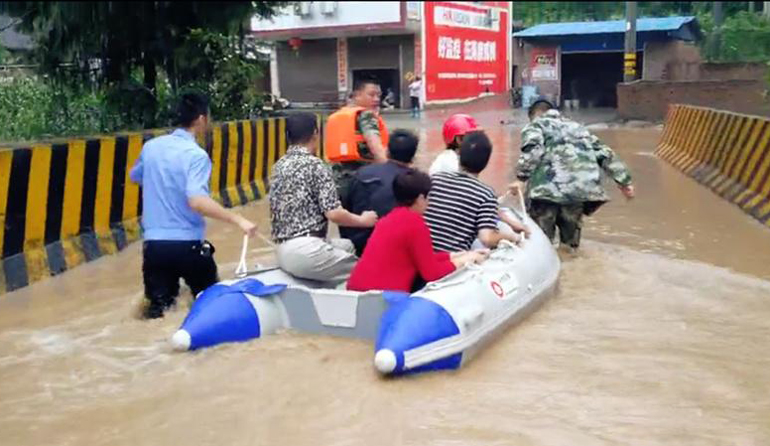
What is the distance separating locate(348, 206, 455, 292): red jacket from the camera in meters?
5.17

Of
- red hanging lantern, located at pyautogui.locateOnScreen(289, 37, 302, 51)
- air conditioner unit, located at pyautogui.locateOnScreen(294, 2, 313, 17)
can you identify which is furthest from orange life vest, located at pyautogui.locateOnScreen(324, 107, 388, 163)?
air conditioner unit, located at pyautogui.locateOnScreen(294, 2, 313, 17)

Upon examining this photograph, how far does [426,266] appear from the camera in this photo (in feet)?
17.3

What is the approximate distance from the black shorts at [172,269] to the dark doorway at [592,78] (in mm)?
29054

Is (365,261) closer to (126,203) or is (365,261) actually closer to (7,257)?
(7,257)

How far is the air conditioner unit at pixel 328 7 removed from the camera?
238cm

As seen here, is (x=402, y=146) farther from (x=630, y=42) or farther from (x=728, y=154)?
(x=630, y=42)

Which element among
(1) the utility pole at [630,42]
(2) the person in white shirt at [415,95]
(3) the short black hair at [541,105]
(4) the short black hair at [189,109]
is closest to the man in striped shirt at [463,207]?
(4) the short black hair at [189,109]

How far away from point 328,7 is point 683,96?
24.0 metres

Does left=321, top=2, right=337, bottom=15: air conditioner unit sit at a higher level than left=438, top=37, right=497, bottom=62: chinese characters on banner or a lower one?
lower

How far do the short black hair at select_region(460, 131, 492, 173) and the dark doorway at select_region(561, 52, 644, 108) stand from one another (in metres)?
28.3

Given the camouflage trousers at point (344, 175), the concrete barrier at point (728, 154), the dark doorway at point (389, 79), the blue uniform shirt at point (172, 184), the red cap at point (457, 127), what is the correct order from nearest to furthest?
the blue uniform shirt at point (172, 184) < the camouflage trousers at point (344, 175) < the red cap at point (457, 127) < the concrete barrier at point (728, 154) < the dark doorway at point (389, 79)

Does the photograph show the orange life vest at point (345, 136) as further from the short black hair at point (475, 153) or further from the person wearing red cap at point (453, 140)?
the short black hair at point (475, 153)

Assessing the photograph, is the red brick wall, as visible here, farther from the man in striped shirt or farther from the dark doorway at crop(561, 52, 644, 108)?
the man in striped shirt

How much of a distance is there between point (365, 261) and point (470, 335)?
2.52ft
